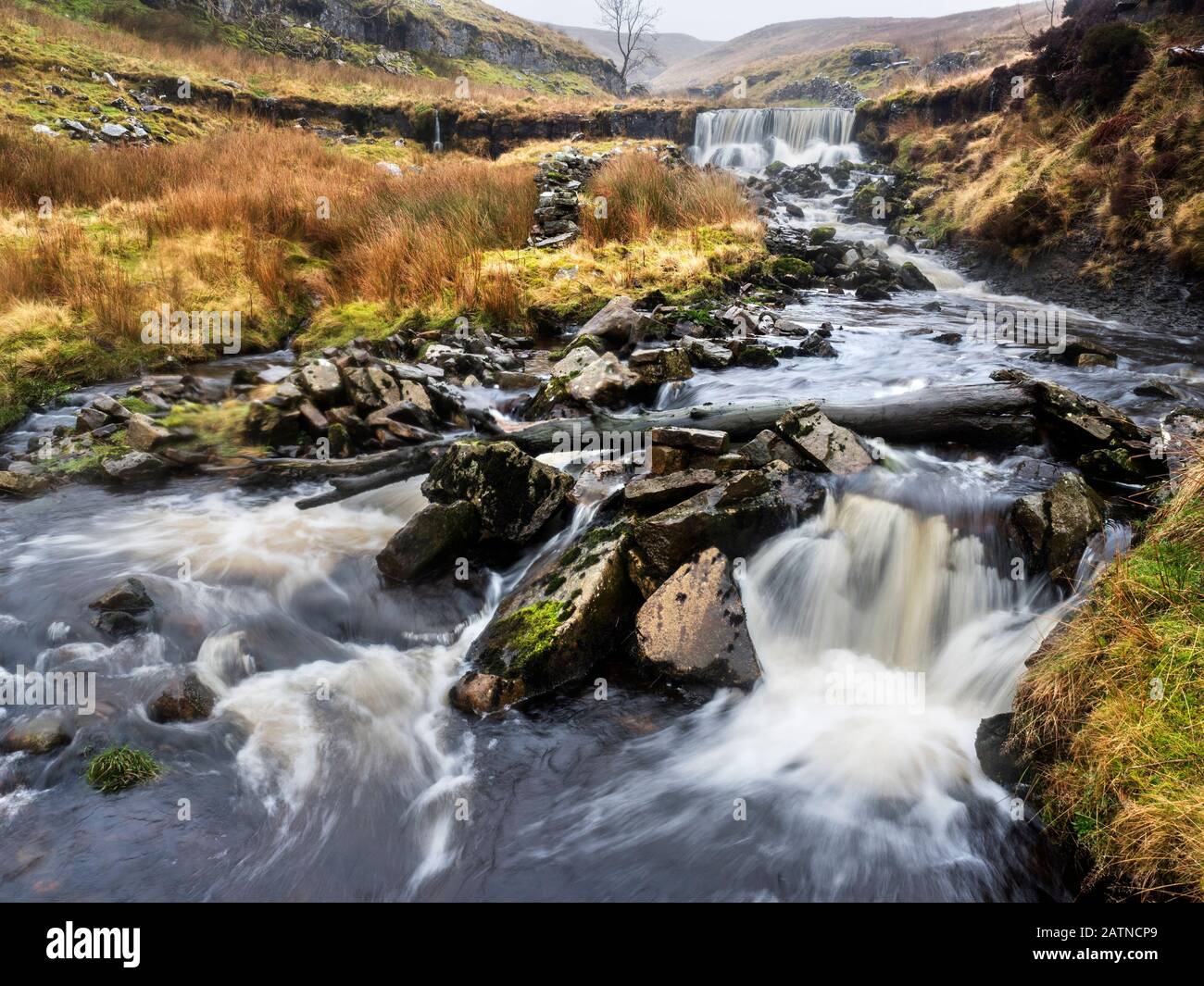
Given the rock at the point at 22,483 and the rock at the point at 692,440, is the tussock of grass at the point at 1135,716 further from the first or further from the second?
the rock at the point at 22,483

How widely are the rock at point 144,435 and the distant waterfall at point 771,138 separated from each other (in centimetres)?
2808

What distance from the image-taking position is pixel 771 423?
6.77 metres

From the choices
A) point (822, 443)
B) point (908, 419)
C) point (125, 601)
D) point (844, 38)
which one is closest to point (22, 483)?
point (125, 601)

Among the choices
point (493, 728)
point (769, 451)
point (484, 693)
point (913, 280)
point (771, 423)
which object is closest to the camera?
point (493, 728)

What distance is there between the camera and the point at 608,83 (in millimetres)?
56906

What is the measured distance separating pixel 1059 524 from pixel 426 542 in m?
4.71

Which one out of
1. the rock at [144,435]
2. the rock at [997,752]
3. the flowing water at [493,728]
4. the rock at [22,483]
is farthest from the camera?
the rock at [144,435]

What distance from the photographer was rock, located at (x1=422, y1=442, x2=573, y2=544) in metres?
5.69

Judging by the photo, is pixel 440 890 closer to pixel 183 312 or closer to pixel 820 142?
pixel 183 312

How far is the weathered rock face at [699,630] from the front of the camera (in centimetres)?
454

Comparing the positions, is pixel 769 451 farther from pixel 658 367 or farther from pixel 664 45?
pixel 664 45

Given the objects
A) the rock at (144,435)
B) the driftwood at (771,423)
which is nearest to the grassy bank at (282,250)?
the rock at (144,435)

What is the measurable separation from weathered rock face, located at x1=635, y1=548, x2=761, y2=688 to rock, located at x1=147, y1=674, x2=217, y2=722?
112 inches
